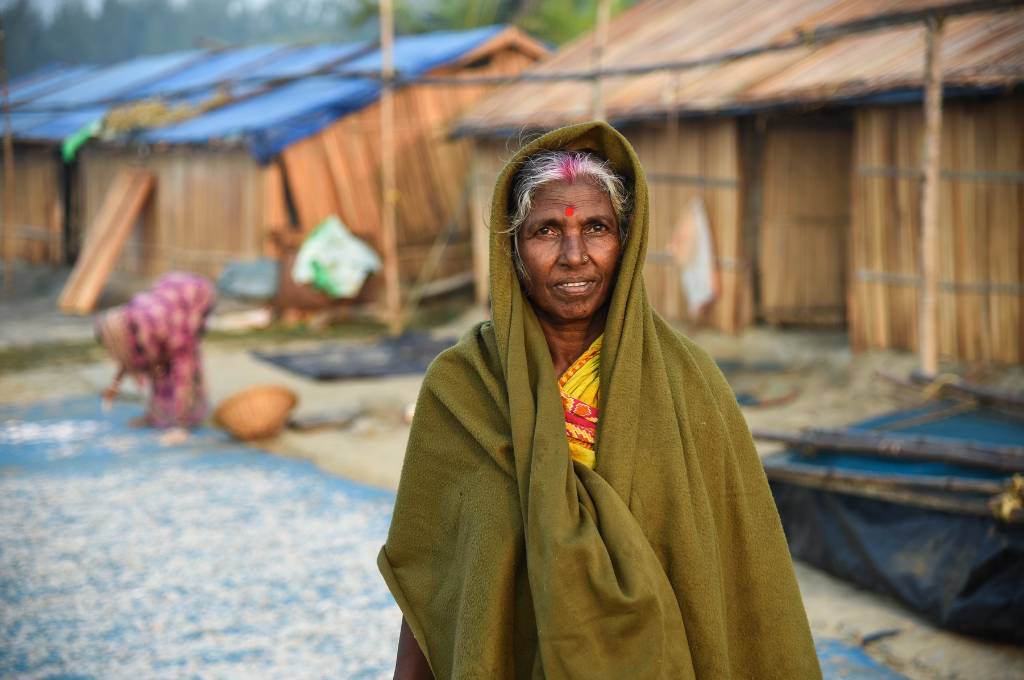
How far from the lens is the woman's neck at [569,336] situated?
1.95m

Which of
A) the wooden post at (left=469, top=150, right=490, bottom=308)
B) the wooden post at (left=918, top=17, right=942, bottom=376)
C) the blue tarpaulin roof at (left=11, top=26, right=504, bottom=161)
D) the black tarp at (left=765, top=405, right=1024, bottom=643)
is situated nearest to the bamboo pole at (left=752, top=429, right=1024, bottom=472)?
the black tarp at (left=765, top=405, right=1024, bottom=643)

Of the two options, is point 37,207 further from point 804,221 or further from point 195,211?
point 804,221

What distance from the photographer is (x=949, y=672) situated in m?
3.82

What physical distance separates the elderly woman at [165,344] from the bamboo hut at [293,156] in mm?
5203

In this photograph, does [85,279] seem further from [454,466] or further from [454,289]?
[454,466]

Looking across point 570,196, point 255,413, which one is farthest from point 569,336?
point 255,413

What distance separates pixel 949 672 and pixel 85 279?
496 inches

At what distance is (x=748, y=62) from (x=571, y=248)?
29.3ft

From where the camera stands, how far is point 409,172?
13844 mm

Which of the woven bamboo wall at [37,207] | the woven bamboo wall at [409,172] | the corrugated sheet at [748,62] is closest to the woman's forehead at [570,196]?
the corrugated sheet at [748,62]

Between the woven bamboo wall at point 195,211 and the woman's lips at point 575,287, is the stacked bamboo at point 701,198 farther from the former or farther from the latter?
the woman's lips at point 575,287

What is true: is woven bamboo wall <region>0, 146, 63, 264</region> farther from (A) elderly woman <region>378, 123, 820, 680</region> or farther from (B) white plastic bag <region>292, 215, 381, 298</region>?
(A) elderly woman <region>378, 123, 820, 680</region>

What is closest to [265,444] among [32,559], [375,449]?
[375,449]

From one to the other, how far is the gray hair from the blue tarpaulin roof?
1094 centimetres
